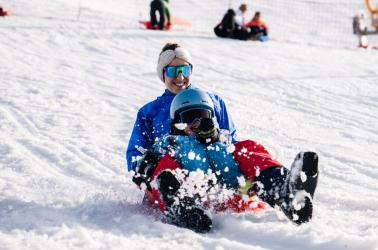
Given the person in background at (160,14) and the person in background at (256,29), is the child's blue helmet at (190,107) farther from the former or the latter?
the person in background at (160,14)

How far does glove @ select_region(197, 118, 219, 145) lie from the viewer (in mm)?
2912

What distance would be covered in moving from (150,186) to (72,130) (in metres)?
2.31

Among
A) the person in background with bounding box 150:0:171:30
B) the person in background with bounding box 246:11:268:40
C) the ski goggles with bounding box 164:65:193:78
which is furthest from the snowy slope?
the ski goggles with bounding box 164:65:193:78

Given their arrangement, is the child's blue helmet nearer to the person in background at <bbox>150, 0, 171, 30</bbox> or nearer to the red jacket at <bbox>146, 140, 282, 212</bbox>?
the red jacket at <bbox>146, 140, 282, 212</bbox>

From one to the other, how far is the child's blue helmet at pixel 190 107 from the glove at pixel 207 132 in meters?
0.05

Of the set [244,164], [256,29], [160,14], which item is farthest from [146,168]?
[160,14]

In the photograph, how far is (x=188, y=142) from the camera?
2943 mm

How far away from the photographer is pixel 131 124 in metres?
5.47

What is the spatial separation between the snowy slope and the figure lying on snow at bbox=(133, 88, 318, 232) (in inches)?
5.6

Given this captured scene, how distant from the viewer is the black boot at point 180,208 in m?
2.54

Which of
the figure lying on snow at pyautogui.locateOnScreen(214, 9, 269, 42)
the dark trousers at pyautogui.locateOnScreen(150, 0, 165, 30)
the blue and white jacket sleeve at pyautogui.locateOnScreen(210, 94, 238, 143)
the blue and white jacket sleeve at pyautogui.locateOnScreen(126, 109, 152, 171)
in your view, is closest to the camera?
the blue and white jacket sleeve at pyautogui.locateOnScreen(126, 109, 152, 171)

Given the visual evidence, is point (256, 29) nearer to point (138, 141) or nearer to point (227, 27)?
point (227, 27)

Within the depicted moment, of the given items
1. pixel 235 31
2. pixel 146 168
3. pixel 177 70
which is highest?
pixel 235 31

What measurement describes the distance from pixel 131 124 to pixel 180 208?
294 cm
